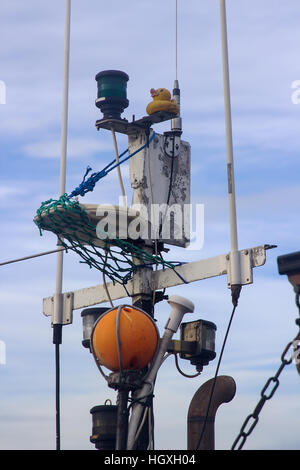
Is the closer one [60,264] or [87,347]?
[87,347]

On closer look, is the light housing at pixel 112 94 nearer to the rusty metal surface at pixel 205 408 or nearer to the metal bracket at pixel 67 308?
the metal bracket at pixel 67 308

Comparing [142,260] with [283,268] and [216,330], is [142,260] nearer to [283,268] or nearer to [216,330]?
[216,330]

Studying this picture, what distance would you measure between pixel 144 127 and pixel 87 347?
3.22 metres

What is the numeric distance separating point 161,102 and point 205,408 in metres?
4.17

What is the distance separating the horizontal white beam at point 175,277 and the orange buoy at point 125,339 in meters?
0.90

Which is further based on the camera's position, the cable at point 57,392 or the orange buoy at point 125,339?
the cable at point 57,392

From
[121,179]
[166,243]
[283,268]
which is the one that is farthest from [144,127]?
[283,268]

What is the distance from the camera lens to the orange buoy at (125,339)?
39.8ft

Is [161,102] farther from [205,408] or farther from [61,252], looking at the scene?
[205,408]

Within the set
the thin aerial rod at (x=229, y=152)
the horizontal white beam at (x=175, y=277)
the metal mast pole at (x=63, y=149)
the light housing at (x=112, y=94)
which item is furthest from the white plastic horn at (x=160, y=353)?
the light housing at (x=112, y=94)
